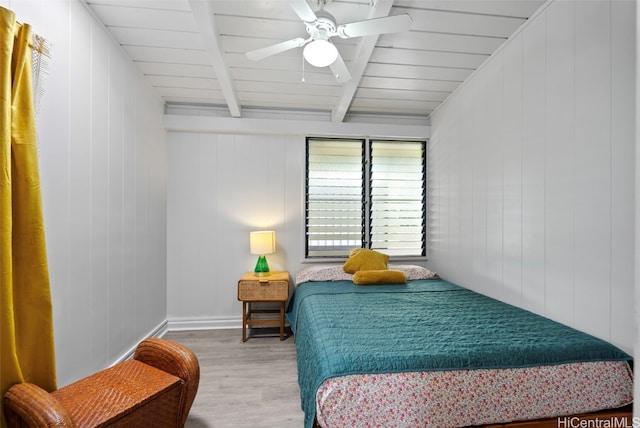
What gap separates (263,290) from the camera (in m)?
2.92

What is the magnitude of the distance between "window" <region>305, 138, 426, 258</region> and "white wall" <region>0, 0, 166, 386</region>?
175 centimetres

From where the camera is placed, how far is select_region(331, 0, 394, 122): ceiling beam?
66.7 inches

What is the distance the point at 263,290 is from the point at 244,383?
0.91 m

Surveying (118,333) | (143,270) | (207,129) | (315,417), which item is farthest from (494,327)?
(207,129)

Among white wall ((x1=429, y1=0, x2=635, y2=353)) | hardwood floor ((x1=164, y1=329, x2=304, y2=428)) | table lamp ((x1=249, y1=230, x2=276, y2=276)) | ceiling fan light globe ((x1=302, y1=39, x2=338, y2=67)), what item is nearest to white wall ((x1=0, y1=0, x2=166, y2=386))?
hardwood floor ((x1=164, y1=329, x2=304, y2=428))

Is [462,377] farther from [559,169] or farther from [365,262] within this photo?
[365,262]

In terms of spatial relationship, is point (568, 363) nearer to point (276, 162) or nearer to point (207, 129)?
point (276, 162)

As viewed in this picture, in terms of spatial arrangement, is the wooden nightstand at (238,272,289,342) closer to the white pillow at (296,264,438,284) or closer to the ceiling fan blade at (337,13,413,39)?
the white pillow at (296,264,438,284)

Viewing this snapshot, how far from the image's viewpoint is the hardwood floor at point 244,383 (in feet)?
5.80

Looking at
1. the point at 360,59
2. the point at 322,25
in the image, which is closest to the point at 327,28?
the point at 322,25

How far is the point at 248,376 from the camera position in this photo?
7.37 ft

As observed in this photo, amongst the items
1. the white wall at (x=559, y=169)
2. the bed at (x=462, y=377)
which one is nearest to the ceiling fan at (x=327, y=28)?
the white wall at (x=559, y=169)

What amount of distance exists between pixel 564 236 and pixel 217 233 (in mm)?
3080

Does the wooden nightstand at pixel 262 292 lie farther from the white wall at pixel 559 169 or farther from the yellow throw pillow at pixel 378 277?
the white wall at pixel 559 169
